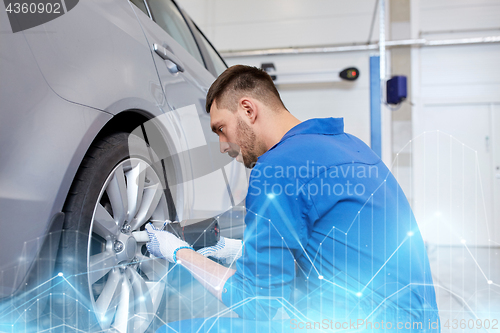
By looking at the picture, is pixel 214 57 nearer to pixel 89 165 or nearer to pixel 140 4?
pixel 140 4

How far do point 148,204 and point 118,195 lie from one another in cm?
14

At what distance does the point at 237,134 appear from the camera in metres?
0.81

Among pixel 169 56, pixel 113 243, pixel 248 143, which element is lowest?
pixel 113 243

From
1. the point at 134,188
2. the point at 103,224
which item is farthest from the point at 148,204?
the point at 103,224

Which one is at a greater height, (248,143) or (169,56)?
(169,56)

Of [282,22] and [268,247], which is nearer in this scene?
[268,247]

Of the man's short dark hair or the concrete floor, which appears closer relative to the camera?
the concrete floor

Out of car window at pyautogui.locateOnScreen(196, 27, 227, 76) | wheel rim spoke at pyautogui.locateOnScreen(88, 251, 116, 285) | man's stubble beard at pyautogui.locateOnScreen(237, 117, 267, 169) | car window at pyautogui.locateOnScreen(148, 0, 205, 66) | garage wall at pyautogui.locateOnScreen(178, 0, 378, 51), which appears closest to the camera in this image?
wheel rim spoke at pyautogui.locateOnScreen(88, 251, 116, 285)

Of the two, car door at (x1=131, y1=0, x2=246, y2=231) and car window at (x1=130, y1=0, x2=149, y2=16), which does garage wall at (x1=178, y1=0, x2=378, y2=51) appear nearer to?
car door at (x1=131, y1=0, x2=246, y2=231)

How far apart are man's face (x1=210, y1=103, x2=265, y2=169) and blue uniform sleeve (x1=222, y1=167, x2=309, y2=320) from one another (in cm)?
20

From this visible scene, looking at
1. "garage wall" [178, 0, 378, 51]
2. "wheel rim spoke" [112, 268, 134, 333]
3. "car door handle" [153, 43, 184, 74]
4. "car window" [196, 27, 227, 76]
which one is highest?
"garage wall" [178, 0, 378, 51]

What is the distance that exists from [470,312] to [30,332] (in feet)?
2.83

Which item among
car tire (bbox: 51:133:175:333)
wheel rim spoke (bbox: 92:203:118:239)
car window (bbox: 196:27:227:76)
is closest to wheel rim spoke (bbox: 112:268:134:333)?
car tire (bbox: 51:133:175:333)

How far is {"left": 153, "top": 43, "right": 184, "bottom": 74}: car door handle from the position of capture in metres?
0.92
